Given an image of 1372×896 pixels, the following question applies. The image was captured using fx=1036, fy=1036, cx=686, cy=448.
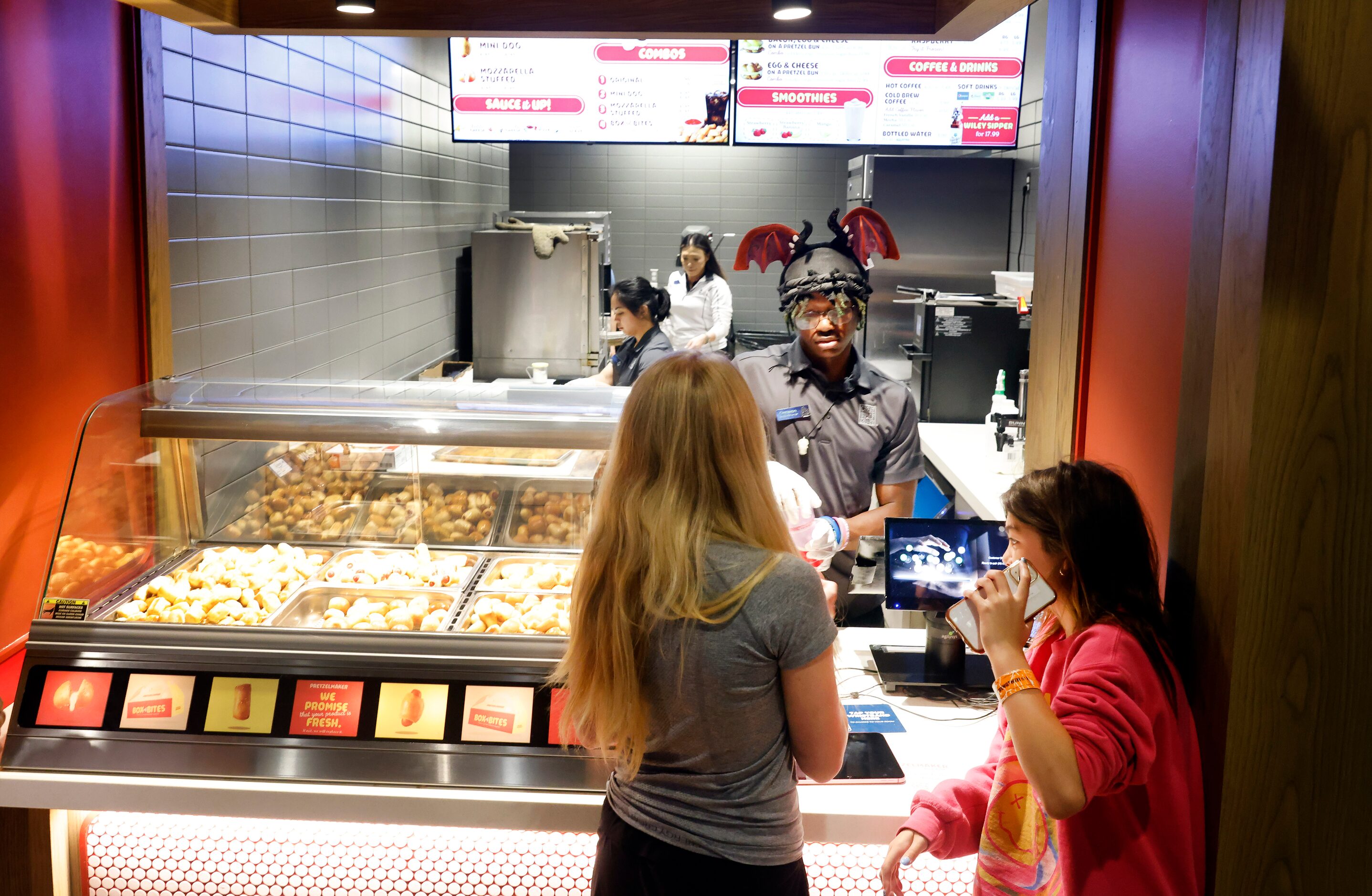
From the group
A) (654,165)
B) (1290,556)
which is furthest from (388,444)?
(654,165)

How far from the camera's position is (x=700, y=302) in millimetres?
6996

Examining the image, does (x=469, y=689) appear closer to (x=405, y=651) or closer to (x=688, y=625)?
(x=405, y=651)

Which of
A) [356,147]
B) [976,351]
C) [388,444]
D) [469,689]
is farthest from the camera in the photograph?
[976,351]

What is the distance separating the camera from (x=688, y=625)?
1.36m

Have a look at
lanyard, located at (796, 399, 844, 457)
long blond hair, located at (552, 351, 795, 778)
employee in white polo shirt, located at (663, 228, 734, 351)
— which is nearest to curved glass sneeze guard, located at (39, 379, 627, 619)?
long blond hair, located at (552, 351, 795, 778)

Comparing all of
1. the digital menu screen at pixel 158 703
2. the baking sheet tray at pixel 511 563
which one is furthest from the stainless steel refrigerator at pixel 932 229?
the digital menu screen at pixel 158 703

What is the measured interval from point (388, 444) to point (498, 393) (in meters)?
0.30

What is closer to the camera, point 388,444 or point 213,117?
point 388,444

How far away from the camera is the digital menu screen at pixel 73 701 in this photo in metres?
1.89

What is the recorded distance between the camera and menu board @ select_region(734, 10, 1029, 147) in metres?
4.61

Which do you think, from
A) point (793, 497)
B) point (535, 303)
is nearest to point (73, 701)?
point (793, 497)

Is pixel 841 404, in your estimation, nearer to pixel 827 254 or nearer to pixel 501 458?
pixel 827 254

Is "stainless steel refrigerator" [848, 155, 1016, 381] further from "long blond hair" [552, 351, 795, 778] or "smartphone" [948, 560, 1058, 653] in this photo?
"long blond hair" [552, 351, 795, 778]

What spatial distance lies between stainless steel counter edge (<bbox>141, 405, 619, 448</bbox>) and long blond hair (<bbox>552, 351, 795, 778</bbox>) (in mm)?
656
